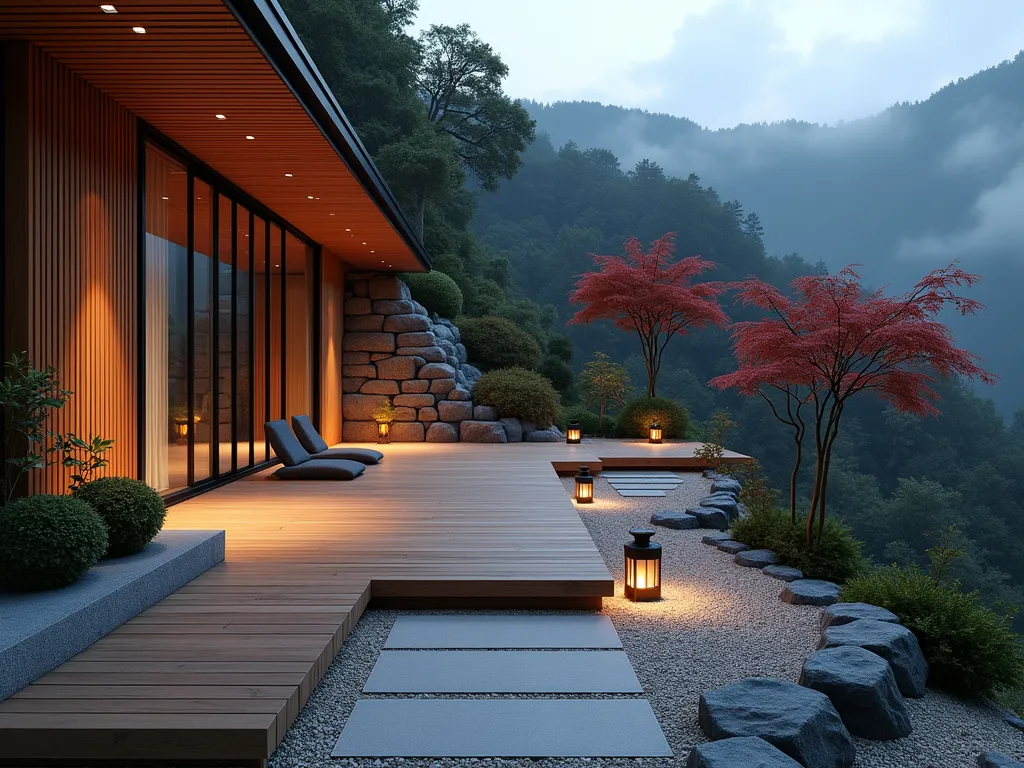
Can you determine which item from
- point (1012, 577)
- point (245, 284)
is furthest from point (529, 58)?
point (245, 284)

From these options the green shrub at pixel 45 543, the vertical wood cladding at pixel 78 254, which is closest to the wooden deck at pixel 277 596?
the green shrub at pixel 45 543

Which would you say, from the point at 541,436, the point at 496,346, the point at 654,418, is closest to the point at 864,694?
the point at 541,436

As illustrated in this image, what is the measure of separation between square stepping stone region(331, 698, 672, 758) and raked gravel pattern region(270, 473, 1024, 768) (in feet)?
0.14

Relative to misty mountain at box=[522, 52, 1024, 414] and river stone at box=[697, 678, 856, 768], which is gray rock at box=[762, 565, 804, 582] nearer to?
river stone at box=[697, 678, 856, 768]

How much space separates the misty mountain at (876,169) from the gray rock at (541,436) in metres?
40.9

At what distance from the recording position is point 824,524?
17.3 ft

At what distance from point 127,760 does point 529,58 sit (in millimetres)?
Result: 156952

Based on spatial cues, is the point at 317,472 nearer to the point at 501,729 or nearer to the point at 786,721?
the point at 501,729

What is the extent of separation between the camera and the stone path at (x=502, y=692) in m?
2.44

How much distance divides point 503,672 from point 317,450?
567cm

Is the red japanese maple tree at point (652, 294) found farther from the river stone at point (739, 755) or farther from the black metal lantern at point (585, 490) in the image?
the river stone at point (739, 755)

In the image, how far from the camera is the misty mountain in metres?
51.0

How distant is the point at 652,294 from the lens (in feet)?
42.2

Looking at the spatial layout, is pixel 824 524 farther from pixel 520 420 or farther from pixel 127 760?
pixel 520 420
